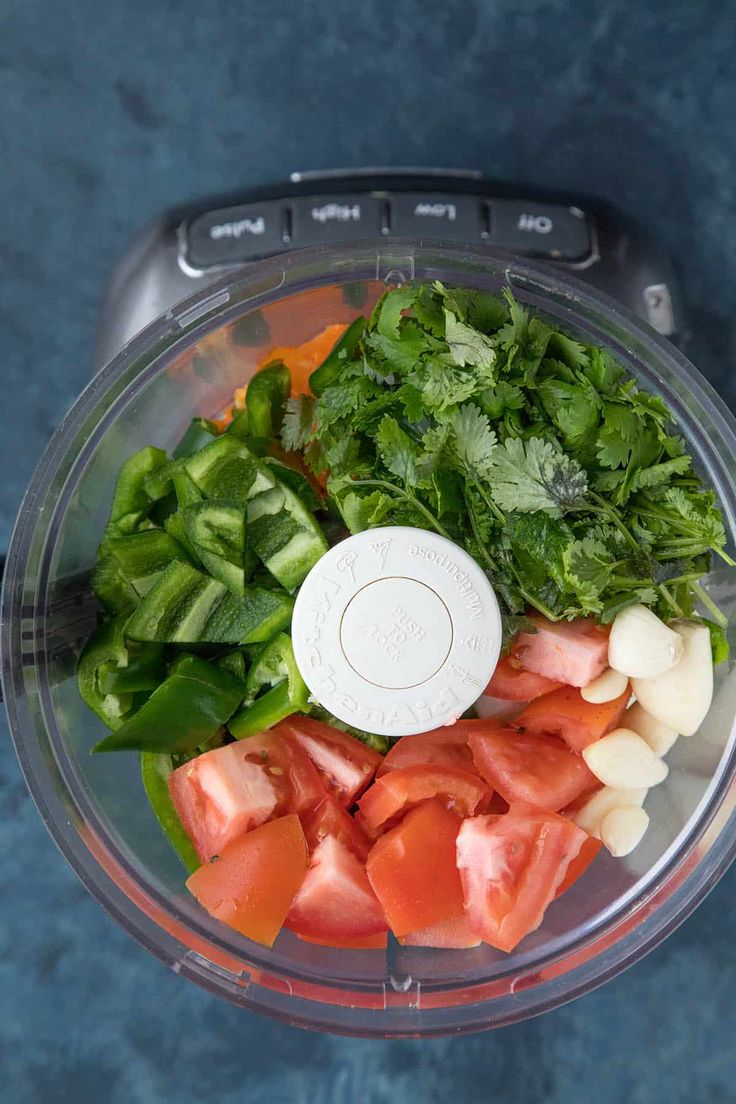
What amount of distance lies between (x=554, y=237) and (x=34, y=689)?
2.19 feet

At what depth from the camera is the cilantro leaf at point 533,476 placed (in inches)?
32.4

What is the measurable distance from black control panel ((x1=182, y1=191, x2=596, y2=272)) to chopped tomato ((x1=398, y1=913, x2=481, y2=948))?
64 centimetres

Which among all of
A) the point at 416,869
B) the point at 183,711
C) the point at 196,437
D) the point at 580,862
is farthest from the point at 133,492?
the point at 580,862

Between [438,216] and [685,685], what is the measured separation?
520 mm

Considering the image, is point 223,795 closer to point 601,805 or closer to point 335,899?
point 335,899

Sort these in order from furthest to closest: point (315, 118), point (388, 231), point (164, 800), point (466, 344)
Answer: point (315, 118) < point (388, 231) < point (164, 800) < point (466, 344)

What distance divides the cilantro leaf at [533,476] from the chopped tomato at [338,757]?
0.26m

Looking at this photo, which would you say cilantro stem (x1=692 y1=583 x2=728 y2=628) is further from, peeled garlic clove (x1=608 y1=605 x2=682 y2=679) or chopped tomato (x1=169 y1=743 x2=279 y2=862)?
chopped tomato (x1=169 y1=743 x2=279 y2=862)

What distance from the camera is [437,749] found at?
91cm

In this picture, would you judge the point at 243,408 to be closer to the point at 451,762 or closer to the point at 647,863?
the point at 451,762

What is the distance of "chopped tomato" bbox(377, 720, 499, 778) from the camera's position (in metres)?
0.90

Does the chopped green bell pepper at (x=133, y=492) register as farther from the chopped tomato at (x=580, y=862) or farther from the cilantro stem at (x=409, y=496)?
the chopped tomato at (x=580, y=862)

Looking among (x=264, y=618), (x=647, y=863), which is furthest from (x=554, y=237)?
(x=647, y=863)

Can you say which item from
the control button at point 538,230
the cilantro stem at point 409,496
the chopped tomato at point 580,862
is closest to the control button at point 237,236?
the control button at point 538,230
